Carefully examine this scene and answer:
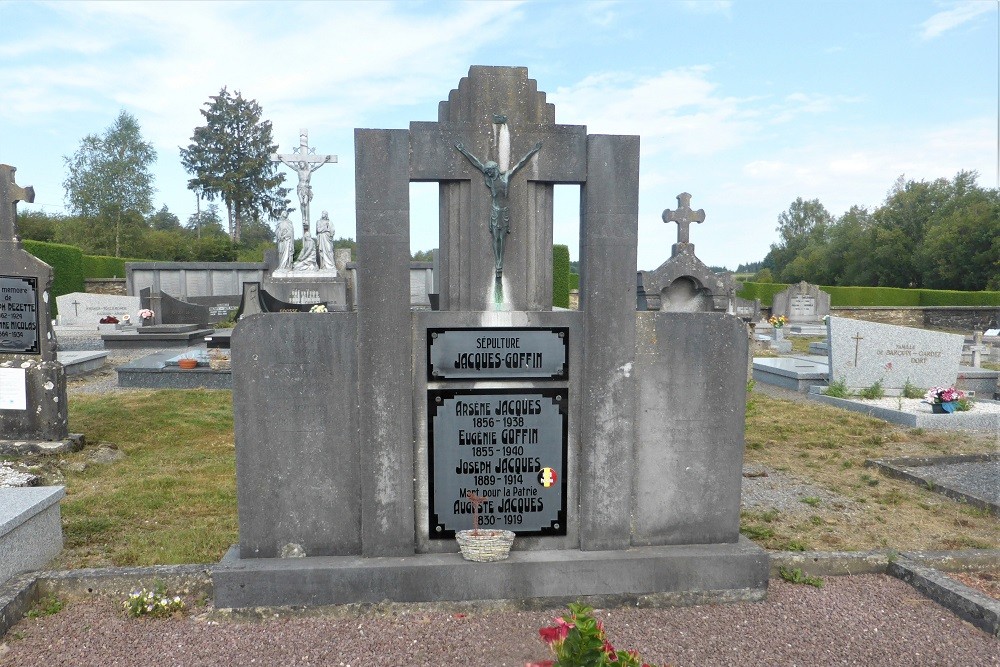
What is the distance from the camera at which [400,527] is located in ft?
13.9

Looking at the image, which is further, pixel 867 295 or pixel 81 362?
pixel 867 295

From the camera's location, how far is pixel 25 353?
809cm

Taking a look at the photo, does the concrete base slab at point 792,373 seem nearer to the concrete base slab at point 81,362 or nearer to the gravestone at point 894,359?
the gravestone at point 894,359

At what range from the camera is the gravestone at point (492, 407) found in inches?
163

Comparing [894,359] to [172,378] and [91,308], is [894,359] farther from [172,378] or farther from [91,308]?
[91,308]

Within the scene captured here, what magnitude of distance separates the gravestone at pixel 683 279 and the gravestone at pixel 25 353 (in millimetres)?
9725

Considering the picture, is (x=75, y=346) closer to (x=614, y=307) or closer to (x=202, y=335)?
(x=202, y=335)

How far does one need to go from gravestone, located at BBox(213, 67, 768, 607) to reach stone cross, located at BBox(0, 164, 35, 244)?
19.0ft

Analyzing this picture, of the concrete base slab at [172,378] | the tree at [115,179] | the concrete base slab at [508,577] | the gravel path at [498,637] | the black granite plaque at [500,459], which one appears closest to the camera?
the gravel path at [498,637]

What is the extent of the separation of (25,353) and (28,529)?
4537 mm

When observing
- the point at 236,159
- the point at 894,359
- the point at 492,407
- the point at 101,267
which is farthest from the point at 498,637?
the point at 236,159

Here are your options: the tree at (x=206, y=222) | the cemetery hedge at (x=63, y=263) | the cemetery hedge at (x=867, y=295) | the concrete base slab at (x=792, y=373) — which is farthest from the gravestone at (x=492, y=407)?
the tree at (x=206, y=222)

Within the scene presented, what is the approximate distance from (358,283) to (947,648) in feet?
13.1

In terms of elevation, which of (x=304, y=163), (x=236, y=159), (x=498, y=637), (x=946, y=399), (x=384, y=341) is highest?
(x=236, y=159)
